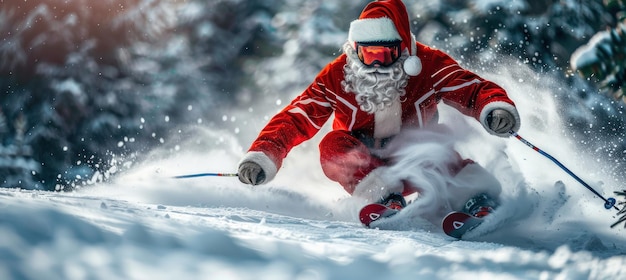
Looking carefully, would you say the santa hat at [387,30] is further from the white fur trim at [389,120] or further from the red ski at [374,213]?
the red ski at [374,213]

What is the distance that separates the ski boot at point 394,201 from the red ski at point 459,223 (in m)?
0.35

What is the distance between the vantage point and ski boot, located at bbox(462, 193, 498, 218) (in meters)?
2.67

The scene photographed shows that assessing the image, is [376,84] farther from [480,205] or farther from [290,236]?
[290,236]

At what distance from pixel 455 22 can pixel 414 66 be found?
14.2 feet

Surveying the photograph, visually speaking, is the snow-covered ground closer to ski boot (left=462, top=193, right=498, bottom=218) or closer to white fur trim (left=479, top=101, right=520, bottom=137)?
ski boot (left=462, top=193, right=498, bottom=218)

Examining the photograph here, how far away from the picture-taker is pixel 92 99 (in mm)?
8562

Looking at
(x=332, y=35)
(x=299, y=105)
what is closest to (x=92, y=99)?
(x=332, y=35)

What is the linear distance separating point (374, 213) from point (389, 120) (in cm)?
70

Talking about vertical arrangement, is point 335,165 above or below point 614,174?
below

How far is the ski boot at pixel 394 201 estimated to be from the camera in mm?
2879

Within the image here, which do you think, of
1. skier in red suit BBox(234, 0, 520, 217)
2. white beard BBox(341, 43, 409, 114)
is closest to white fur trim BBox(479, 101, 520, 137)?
skier in red suit BBox(234, 0, 520, 217)

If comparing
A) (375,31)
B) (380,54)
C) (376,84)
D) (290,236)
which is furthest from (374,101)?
(290,236)

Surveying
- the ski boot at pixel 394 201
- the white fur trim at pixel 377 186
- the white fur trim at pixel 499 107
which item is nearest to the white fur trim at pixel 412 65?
the white fur trim at pixel 499 107

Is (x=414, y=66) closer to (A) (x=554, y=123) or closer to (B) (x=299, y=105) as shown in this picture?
(B) (x=299, y=105)
